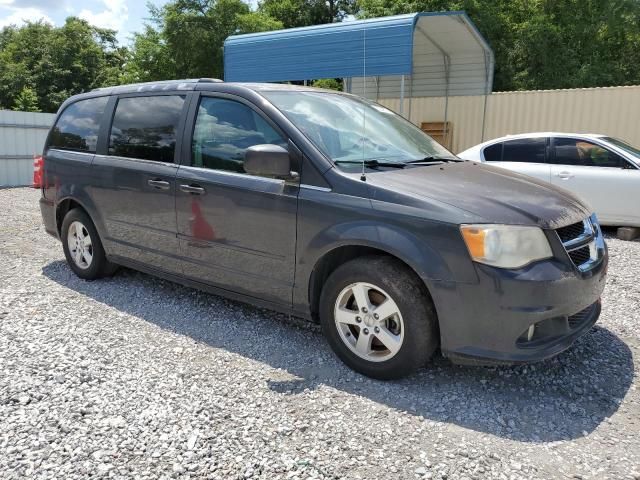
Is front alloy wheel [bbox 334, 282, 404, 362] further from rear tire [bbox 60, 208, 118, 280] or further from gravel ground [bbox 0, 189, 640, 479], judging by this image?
rear tire [bbox 60, 208, 118, 280]

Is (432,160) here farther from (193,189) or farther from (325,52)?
(325,52)

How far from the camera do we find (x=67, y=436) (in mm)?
2709

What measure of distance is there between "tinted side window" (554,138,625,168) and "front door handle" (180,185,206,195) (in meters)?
5.84

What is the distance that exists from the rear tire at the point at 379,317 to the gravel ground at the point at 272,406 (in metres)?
0.15

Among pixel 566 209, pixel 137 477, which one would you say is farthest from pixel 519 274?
pixel 137 477

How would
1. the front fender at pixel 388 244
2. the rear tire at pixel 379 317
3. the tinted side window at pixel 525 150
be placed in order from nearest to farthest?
the front fender at pixel 388 244 < the rear tire at pixel 379 317 < the tinted side window at pixel 525 150

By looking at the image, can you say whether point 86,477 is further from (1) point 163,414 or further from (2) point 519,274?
(2) point 519,274

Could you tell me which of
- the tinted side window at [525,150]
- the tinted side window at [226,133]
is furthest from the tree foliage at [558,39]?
the tinted side window at [226,133]

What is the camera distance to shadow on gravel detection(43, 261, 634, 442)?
2.92m

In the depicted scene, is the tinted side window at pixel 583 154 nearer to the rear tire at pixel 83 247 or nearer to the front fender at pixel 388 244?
the front fender at pixel 388 244

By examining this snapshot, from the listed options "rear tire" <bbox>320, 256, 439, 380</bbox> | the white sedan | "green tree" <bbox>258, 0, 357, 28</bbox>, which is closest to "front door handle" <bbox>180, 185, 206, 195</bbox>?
"rear tire" <bbox>320, 256, 439, 380</bbox>

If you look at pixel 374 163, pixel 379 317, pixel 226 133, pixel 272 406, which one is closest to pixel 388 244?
pixel 379 317

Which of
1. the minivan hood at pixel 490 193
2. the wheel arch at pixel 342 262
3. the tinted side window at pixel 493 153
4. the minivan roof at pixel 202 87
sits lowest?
the wheel arch at pixel 342 262

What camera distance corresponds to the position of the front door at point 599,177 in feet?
24.1
